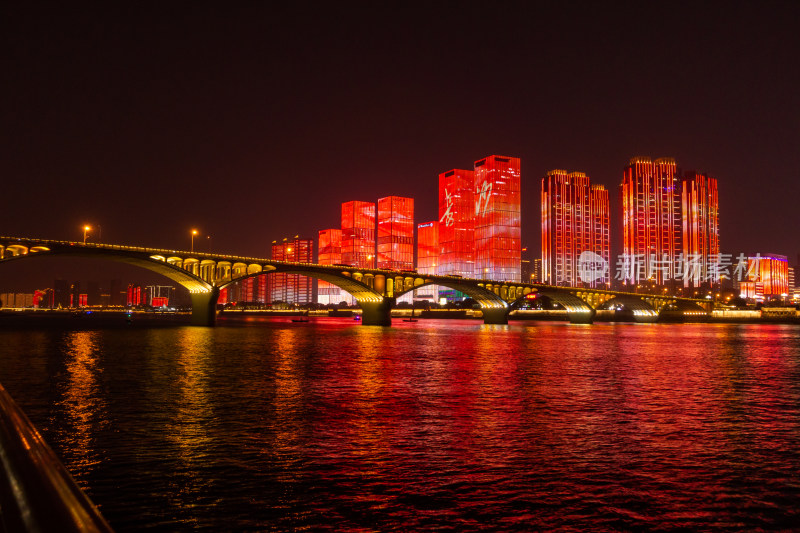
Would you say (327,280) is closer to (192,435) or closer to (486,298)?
(486,298)

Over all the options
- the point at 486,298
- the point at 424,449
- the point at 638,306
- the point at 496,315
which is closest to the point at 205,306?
the point at 486,298

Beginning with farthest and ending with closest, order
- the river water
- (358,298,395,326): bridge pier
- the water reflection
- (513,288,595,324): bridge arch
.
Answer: (513,288,595,324): bridge arch → (358,298,395,326): bridge pier → the water reflection → the river water

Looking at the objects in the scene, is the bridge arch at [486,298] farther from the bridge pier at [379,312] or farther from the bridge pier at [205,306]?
the bridge pier at [205,306]

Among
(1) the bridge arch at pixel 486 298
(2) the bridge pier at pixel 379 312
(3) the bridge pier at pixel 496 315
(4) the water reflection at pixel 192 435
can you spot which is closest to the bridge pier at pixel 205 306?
(2) the bridge pier at pixel 379 312

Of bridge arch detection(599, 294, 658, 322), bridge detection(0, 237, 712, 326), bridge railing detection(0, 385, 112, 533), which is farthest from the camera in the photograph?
bridge arch detection(599, 294, 658, 322)

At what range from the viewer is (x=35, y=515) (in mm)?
2725

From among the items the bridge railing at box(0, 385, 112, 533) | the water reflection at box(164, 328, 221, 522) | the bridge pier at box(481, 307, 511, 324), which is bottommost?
the bridge pier at box(481, 307, 511, 324)

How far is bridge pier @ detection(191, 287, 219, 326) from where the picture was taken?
98750mm

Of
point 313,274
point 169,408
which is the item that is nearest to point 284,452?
point 169,408

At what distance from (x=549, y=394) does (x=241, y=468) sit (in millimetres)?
14106

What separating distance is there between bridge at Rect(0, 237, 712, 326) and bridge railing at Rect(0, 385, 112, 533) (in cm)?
8629

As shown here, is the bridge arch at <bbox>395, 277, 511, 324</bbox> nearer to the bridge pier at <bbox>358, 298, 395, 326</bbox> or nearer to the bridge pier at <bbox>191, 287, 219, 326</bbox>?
the bridge pier at <bbox>358, 298, 395, 326</bbox>

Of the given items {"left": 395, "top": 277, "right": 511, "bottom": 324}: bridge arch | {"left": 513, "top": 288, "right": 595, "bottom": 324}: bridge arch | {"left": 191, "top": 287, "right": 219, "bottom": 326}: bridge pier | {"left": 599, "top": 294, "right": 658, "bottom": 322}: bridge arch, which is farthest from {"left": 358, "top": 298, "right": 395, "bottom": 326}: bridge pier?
{"left": 599, "top": 294, "right": 658, "bottom": 322}: bridge arch

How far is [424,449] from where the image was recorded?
42.9 feet
